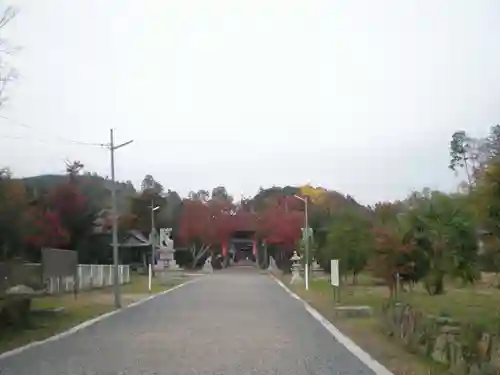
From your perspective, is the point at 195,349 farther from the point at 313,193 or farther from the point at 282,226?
the point at 313,193

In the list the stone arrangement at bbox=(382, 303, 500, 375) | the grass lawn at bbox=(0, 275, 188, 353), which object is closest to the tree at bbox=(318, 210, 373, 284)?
the grass lawn at bbox=(0, 275, 188, 353)

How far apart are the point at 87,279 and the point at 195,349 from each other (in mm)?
31942

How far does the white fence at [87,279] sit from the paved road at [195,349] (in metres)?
11.5

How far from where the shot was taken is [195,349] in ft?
56.3

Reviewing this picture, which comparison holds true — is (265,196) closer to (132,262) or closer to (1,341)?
(132,262)

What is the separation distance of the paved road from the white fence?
11.5 metres

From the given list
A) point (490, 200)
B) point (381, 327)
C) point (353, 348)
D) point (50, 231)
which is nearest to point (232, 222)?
point (50, 231)

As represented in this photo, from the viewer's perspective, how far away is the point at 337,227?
4550 centimetres

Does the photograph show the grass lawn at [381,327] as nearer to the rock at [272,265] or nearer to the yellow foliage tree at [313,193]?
the rock at [272,265]

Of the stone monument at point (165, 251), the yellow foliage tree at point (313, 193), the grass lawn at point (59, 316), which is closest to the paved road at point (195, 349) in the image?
the grass lawn at point (59, 316)

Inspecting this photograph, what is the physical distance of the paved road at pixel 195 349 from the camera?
Answer: 13.9 m

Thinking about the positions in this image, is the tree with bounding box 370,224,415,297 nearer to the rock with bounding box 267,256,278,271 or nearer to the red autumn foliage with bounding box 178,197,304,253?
the red autumn foliage with bounding box 178,197,304,253

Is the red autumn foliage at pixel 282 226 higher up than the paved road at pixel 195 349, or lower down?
higher up

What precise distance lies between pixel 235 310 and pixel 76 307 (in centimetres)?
648
